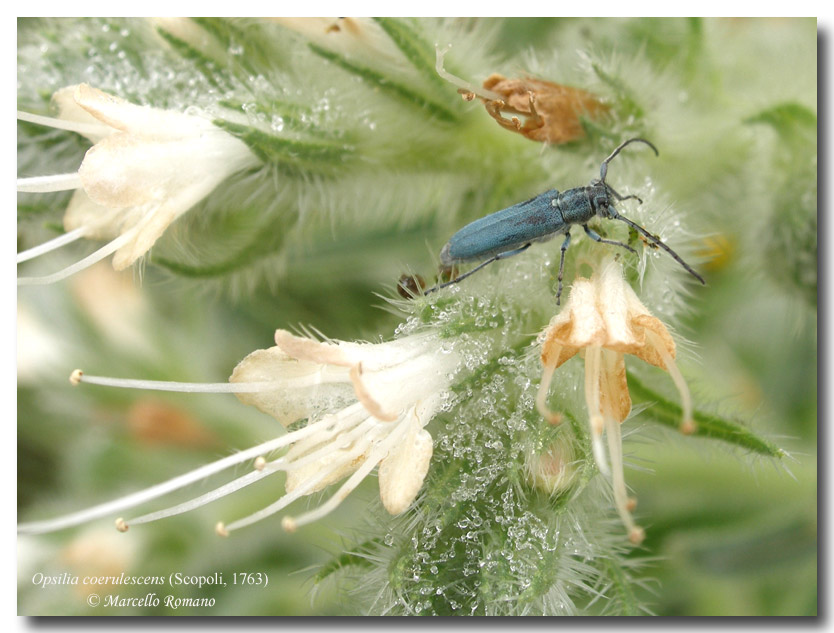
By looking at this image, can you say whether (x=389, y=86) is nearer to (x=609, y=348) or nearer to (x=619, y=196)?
(x=619, y=196)

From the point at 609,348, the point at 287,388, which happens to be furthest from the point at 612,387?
the point at 287,388

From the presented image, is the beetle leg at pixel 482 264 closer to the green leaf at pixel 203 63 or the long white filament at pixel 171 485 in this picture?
the long white filament at pixel 171 485

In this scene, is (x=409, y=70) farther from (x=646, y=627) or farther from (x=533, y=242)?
(x=646, y=627)

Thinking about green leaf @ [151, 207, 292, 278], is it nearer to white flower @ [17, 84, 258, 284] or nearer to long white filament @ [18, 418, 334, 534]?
white flower @ [17, 84, 258, 284]

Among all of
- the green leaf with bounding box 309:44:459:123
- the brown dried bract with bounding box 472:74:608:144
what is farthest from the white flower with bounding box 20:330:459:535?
the green leaf with bounding box 309:44:459:123

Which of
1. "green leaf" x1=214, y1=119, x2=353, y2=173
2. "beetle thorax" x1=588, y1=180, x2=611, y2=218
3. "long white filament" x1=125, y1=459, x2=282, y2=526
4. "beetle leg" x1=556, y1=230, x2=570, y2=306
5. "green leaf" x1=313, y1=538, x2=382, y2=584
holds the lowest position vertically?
"green leaf" x1=313, y1=538, x2=382, y2=584

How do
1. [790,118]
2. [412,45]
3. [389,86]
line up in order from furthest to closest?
[790,118], [389,86], [412,45]
